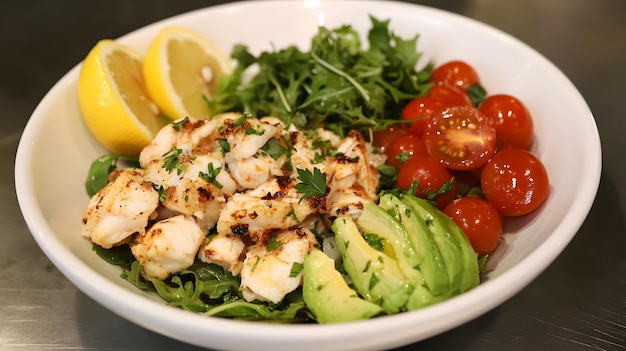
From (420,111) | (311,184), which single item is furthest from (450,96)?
(311,184)

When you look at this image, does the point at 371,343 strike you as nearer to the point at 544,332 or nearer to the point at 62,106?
the point at 544,332

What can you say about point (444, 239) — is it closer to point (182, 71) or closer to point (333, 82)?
point (333, 82)

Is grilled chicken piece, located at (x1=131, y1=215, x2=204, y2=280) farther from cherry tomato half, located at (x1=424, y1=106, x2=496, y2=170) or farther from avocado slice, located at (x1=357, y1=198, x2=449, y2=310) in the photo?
cherry tomato half, located at (x1=424, y1=106, x2=496, y2=170)

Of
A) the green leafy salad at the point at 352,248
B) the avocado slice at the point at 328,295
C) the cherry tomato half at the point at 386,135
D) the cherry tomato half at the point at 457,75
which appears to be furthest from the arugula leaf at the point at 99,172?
the cherry tomato half at the point at 457,75

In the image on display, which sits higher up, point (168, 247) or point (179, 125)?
point (179, 125)

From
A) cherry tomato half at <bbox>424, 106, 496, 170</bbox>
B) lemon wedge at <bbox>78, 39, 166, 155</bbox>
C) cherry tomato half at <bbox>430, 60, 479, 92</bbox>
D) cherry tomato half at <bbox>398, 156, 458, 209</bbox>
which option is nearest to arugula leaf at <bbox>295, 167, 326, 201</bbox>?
cherry tomato half at <bbox>398, 156, 458, 209</bbox>

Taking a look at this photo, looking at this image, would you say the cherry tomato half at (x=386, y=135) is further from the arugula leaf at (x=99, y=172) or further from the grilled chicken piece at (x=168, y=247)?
the arugula leaf at (x=99, y=172)
